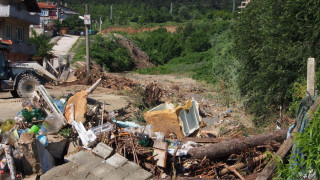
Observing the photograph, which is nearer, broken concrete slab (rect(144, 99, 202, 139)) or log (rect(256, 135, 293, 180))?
log (rect(256, 135, 293, 180))

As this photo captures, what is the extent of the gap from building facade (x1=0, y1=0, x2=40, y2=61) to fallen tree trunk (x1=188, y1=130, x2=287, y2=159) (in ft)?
69.6

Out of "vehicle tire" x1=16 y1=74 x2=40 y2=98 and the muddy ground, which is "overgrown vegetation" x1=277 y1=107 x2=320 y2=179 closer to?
the muddy ground

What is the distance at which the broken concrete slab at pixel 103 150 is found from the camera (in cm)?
702

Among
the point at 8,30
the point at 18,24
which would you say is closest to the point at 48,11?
the point at 18,24

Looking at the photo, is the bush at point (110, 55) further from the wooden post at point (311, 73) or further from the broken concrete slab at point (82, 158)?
the wooden post at point (311, 73)

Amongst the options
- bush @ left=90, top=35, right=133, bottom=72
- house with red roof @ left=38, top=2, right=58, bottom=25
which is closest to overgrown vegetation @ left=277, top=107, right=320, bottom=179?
bush @ left=90, top=35, right=133, bottom=72

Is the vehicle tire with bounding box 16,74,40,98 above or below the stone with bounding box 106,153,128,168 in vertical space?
above

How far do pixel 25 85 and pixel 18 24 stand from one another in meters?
16.0

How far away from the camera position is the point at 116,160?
6.95m

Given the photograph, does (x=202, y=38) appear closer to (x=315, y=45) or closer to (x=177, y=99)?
(x=177, y=99)

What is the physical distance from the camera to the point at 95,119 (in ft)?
31.1

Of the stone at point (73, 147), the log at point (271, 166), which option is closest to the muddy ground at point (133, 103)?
the stone at point (73, 147)

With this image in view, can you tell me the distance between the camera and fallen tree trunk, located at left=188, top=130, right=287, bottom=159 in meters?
7.24

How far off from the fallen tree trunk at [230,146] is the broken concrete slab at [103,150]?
1.54 metres
